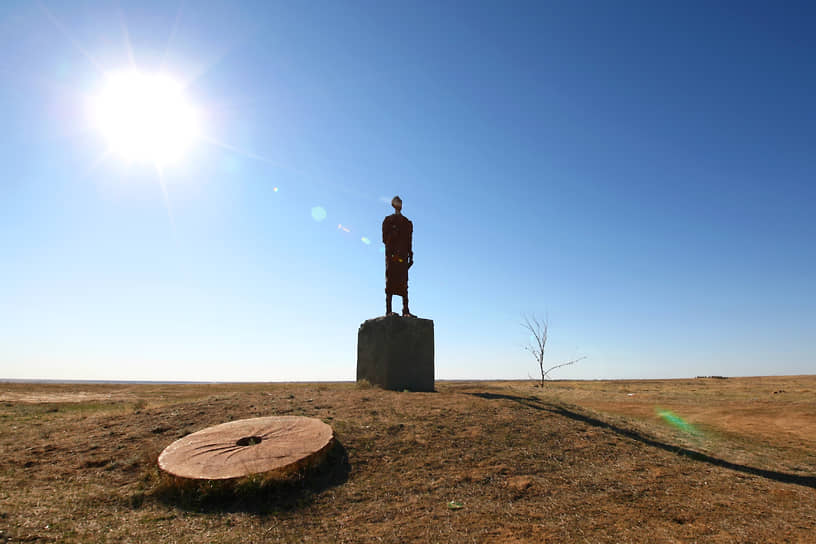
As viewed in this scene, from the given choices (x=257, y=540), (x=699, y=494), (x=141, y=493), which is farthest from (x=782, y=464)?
(x=141, y=493)

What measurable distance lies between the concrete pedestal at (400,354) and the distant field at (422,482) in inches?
69.6

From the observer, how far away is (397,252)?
1391cm

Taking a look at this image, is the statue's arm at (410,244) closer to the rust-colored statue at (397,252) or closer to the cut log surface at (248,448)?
the rust-colored statue at (397,252)

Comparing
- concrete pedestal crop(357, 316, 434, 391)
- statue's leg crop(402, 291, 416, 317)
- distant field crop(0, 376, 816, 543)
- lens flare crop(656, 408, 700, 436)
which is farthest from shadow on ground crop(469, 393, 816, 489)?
statue's leg crop(402, 291, 416, 317)

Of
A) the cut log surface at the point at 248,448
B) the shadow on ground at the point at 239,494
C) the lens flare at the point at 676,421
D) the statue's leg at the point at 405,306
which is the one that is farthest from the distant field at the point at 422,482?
the statue's leg at the point at 405,306

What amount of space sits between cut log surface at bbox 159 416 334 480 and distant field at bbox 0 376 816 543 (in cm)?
25

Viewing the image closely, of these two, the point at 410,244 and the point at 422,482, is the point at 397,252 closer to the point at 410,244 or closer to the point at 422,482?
the point at 410,244

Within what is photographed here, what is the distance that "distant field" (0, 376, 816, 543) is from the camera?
173 inches

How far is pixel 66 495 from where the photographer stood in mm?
5176

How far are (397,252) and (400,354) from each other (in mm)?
3696

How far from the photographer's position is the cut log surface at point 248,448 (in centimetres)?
537

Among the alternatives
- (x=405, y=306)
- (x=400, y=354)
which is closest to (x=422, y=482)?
(x=400, y=354)

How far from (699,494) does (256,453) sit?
6.33 m

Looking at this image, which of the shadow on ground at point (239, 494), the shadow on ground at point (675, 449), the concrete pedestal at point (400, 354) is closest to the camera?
the shadow on ground at point (239, 494)
